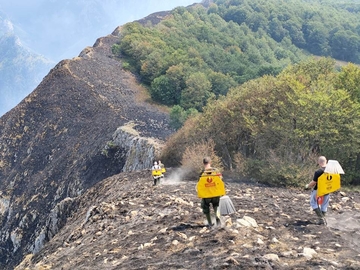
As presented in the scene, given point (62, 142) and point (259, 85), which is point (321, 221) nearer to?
point (259, 85)

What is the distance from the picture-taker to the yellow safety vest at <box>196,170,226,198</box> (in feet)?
32.5

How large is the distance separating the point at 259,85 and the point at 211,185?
17.3 m

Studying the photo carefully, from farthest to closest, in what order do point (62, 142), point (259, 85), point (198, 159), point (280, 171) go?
point (62, 142)
point (259, 85)
point (198, 159)
point (280, 171)

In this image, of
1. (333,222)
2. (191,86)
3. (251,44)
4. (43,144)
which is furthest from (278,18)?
(333,222)

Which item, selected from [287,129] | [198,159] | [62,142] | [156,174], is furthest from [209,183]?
[62,142]

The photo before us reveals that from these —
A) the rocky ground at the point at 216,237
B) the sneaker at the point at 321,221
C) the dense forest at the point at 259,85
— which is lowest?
the sneaker at the point at 321,221

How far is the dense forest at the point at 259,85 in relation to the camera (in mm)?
20781

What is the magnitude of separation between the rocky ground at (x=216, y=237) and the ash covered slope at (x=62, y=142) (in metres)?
15.7

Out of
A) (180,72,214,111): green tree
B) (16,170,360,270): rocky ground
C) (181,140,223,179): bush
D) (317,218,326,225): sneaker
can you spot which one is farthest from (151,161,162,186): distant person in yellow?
(180,72,214,111): green tree

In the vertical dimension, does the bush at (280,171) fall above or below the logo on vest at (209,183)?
below

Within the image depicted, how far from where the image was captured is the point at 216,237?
965 centimetres

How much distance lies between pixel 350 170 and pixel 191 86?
37061mm

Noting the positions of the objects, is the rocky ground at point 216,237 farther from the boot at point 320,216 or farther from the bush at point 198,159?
the bush at point 198,159

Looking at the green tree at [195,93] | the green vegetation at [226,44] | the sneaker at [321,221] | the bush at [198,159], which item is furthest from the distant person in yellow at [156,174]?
the green tree at [195,93]
